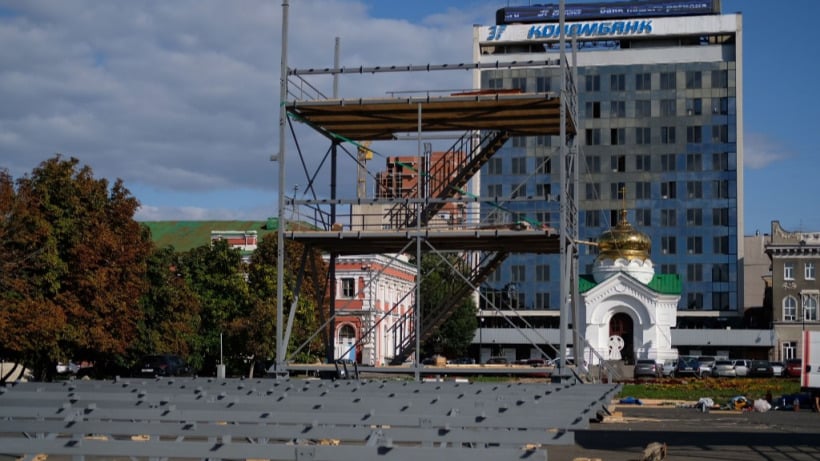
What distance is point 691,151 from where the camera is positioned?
356 ft

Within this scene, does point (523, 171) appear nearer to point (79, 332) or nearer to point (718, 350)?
point (718, 350)

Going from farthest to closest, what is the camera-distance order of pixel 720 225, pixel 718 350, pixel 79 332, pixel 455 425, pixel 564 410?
pixel 720 225 < pixel 718 350 < pixel 79 332 < pixel 564 410 < pixel 455 425

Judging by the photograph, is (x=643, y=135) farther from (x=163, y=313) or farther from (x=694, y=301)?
(x=163, y=313)

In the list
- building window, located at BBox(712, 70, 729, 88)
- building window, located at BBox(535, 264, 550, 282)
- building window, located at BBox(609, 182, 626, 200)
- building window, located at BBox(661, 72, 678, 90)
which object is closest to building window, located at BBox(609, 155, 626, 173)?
building window, located at BBox(609, 182, 626, 200)

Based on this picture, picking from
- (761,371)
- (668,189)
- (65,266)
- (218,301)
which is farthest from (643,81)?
(65,266)

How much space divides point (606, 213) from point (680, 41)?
1761cm

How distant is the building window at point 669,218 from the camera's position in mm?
108938

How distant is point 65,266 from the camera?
136 feet

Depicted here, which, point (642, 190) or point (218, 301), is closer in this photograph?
point (218, 301)

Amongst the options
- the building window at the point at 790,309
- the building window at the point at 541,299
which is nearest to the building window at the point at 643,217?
the building window at the point at 541,299

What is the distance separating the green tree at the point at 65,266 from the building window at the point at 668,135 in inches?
2845

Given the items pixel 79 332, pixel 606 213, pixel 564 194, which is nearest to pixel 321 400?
pixel 564 194

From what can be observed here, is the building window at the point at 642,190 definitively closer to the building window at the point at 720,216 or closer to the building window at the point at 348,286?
the building window at the point at 720,216

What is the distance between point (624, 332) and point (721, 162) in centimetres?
4143
